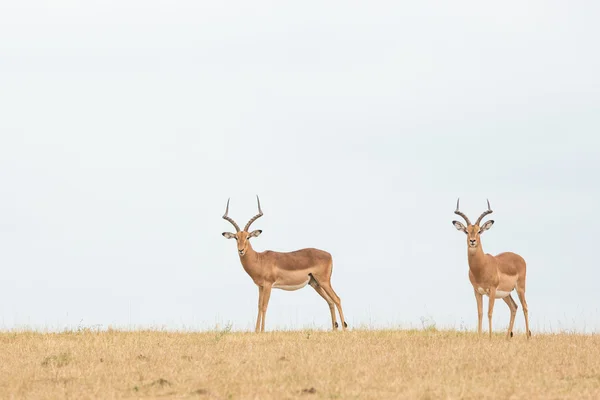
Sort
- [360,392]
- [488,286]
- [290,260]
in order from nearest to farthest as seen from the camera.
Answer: [360,392] → [488,286] → [290,260]

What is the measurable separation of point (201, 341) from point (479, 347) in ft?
18.0

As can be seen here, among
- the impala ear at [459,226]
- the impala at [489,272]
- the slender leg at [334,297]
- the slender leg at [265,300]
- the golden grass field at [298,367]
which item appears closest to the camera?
the golden grass field at [298,367]

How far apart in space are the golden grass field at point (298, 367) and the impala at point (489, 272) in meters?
1.31

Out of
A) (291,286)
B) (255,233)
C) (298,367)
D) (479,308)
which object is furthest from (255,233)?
(298,367)

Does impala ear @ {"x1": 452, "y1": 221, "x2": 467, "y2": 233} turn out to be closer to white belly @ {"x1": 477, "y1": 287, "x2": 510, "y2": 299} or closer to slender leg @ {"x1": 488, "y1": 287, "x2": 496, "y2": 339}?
white belly @ {"x1": 477, "y1": 287, "x2": 510, "y2": 299}

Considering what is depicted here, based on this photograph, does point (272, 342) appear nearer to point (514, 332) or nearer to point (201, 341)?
point (201, 341)

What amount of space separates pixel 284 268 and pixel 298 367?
973 centimetres

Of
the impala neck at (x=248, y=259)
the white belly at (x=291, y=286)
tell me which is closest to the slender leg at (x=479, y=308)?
the white belly at (x=291, y=286)

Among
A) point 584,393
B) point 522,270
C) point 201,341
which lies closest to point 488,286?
point 522,270

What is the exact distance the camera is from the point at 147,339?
61.8 ft

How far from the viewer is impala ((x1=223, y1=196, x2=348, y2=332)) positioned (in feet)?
78.4

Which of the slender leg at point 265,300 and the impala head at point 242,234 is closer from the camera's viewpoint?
the slender leg at point 265,300

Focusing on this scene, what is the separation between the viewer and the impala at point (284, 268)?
23891mm

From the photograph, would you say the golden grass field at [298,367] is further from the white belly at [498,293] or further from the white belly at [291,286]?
the white belly at [291,286]
